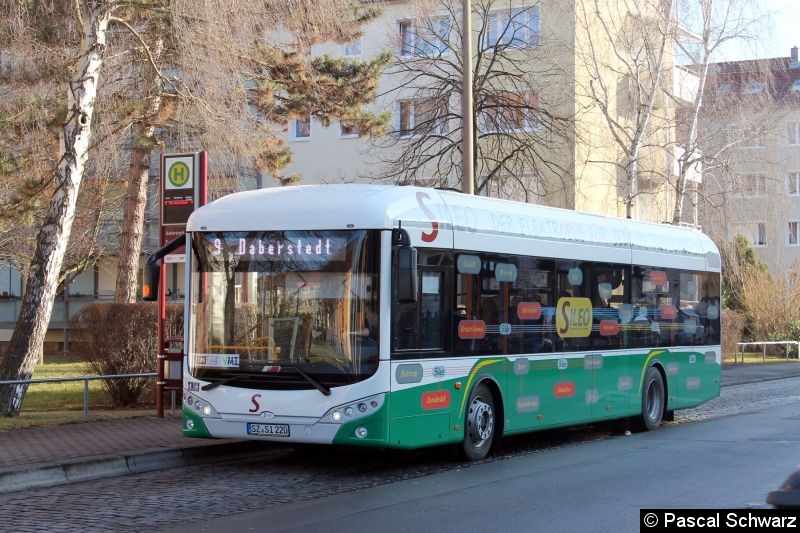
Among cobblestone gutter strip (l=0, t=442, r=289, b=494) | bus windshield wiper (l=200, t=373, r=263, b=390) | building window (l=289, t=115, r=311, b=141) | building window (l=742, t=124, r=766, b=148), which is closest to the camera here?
cobblestone gutter strip (l=0, t=442, r=289, b=494)

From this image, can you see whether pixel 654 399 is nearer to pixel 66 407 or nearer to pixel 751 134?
pixel 66 407

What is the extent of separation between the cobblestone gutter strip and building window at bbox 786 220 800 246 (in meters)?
58.4

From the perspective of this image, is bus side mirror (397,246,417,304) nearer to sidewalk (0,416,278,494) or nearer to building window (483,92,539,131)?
sidewalk (0,416,278,494)

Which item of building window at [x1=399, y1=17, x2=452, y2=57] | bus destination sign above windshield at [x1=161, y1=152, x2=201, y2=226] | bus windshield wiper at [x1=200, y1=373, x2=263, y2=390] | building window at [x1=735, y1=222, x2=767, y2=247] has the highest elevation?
building window at [x1=399, y1=17, x2=452, y2=57]

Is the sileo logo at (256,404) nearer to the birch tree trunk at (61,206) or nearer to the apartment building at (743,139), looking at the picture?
the birch tree trunk at (61,206)

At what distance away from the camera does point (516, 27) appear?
3319 centimetres

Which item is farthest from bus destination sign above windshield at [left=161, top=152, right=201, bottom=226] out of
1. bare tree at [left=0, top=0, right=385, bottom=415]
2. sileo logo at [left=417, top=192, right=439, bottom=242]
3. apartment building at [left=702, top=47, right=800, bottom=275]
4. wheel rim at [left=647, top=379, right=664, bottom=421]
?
apartment building at [left=702, top=47, right=800, bottom=275]

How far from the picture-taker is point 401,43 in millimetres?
29812

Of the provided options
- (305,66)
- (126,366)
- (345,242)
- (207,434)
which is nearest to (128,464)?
(207,434)

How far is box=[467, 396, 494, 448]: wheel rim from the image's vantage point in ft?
43.8

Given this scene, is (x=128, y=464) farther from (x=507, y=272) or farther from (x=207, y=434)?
(x=507, y=272)

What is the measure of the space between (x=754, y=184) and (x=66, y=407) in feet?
93.9

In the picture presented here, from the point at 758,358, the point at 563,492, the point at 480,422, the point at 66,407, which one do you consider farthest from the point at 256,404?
the point at 758,358

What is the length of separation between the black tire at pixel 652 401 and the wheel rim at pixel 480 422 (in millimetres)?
4720
